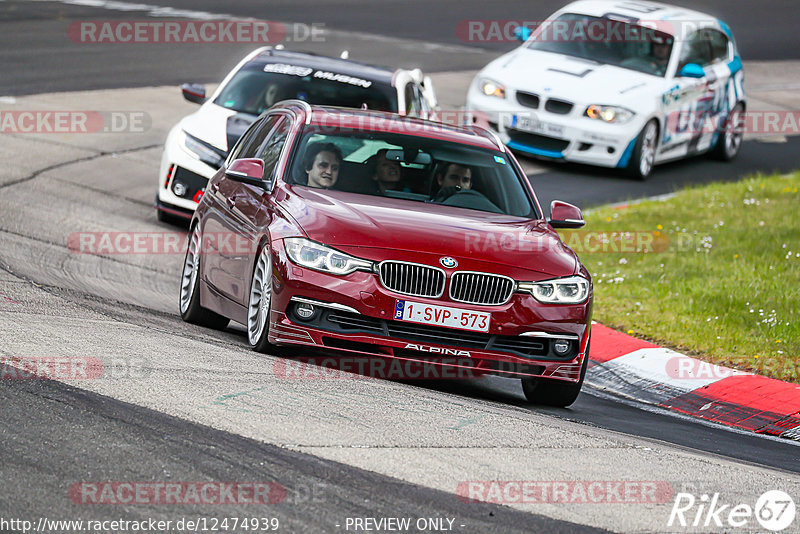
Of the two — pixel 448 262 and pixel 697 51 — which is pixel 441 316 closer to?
pixel 448 262

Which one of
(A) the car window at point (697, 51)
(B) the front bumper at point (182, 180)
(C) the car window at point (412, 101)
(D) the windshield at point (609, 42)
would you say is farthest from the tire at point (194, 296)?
(A) the car window at point (697, 51)

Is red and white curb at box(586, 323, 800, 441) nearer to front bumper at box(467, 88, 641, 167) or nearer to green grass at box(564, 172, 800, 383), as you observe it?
green grass at box(564, 172, 800, 383)

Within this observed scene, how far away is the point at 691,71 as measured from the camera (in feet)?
59.6

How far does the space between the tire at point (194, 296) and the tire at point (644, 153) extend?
9.25 metres

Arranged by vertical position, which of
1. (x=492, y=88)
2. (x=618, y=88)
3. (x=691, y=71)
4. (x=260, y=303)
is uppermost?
(x=260, y=303)

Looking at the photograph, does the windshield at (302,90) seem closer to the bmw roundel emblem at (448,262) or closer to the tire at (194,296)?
the tire at (194,296)

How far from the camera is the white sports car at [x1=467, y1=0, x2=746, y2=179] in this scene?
57.3ft

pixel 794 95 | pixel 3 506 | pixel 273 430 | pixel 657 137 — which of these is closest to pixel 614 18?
pixel 657 137

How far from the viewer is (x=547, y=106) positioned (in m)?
17.5

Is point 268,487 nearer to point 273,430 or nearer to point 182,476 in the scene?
point 182,476

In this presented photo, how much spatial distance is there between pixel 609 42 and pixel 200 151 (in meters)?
7.79

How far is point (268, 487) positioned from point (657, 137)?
45.2 ft

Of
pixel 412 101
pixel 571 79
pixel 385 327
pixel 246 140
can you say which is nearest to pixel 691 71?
pixel 571 79

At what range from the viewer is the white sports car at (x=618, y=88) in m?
17.5
